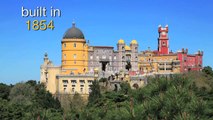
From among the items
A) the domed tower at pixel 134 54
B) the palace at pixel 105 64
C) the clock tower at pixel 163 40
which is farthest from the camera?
the clock tower at pixel 163 40

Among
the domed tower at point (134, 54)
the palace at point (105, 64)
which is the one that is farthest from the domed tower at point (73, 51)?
the domed tower at point (134, 54)

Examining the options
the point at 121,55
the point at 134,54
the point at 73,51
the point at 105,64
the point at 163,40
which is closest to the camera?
the point at 73,51

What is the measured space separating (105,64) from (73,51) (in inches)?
237

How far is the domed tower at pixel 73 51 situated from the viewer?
2473 inches

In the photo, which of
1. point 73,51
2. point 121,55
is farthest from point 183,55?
point 73,51

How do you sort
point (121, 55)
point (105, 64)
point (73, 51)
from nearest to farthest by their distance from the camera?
1. point (73, 51)
2. point (105, 64)
3. point (121, 55)

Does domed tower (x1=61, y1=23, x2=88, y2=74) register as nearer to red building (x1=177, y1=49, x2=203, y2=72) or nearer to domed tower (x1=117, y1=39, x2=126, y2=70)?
domed tower (x1=117, y1=39, x2=126, y2=70)

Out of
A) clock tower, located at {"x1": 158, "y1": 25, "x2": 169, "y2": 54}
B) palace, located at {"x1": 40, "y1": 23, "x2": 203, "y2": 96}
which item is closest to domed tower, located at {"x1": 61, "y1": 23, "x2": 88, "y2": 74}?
palace, located at {"x1": 40, "y1": 23, "x2": 203, "y2": 96}

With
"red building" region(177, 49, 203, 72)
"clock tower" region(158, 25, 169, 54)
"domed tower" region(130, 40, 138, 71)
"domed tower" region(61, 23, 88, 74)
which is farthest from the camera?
"clock tower" region(158, 25, 169, 54)

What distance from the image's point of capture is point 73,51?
207 feet

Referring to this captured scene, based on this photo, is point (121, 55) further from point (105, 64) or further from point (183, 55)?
point (183, 55)

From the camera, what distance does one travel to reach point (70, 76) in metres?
60.7

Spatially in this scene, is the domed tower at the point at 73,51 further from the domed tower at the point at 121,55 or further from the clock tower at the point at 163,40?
the clock tower at the point at 163,40

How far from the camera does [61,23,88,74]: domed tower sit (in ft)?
206
